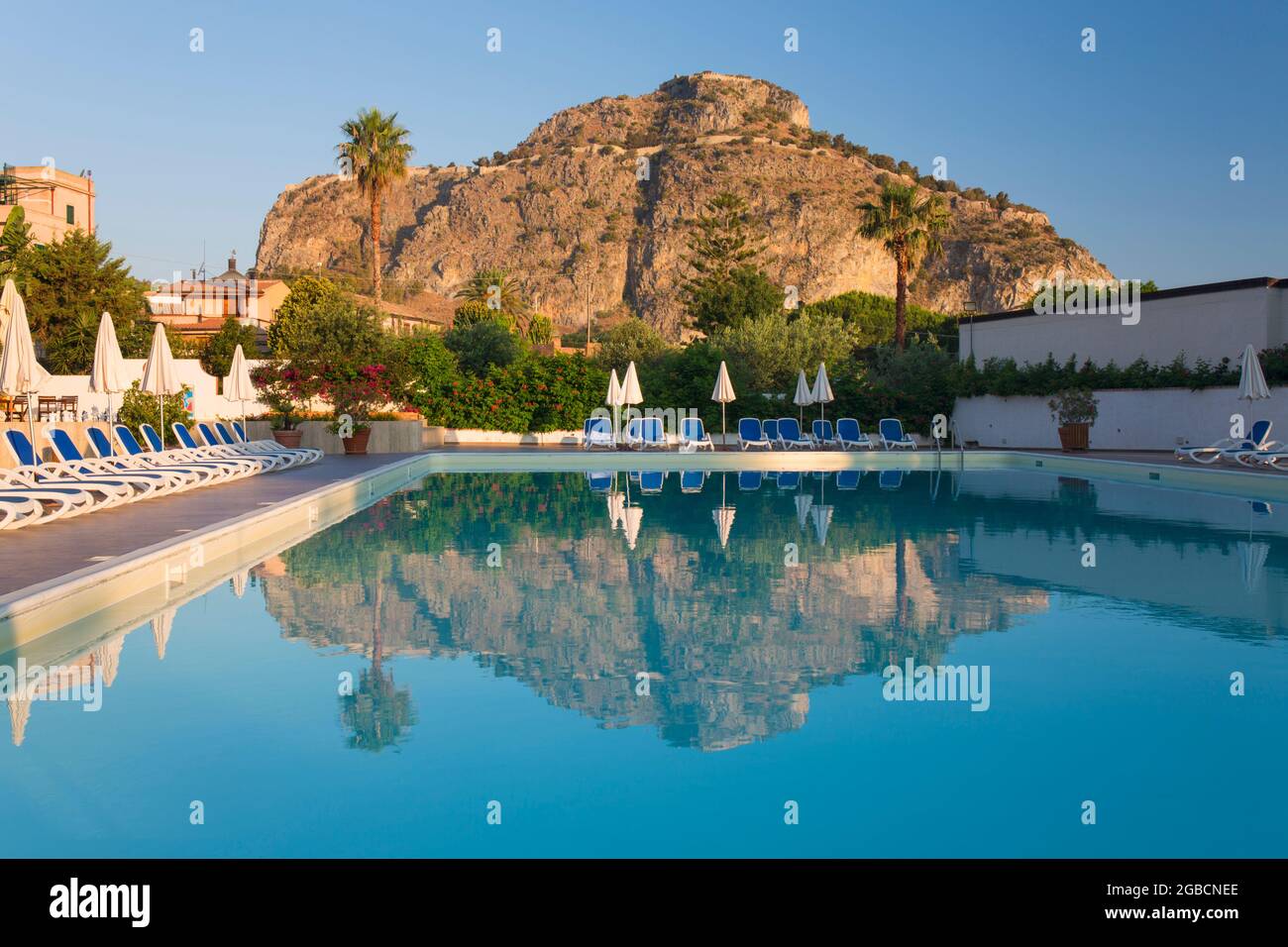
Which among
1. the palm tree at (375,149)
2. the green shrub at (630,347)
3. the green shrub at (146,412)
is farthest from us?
the green shrub at (630,347)

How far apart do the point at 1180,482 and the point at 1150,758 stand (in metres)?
12.9

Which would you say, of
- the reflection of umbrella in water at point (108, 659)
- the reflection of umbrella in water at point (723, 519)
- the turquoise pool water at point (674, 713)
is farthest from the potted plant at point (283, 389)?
the reflection of umbrella in water at point (108, 659)

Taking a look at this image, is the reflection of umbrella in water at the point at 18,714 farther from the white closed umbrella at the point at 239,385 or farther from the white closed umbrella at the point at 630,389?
the white closed umbrella at the point at 630,389

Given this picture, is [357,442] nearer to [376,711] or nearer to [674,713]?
[376,711]

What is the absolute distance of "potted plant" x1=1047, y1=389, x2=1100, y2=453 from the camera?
68.7ft

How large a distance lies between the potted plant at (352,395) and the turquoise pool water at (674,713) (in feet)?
39.7

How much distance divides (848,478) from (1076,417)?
6890 mm

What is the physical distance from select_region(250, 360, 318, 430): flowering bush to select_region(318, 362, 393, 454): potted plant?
0.31 m

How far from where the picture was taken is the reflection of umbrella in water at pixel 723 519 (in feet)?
31.7

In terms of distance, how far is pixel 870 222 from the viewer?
33.2 metres

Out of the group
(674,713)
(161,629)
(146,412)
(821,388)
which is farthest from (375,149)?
(674,713)

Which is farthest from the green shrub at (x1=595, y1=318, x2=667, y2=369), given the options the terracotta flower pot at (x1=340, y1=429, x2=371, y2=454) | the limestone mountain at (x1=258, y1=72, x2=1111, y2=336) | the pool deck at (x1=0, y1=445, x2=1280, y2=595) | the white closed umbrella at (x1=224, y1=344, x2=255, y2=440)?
the limestone mountain at (x1=258, y1=72, x2=1111, y2=336)
